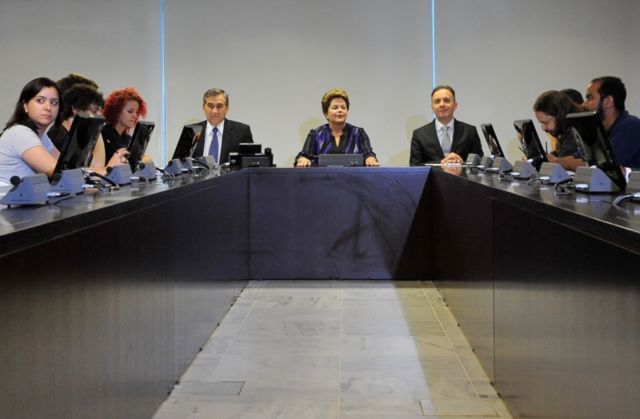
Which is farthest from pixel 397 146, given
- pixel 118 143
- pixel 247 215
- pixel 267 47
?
pixel 118 143

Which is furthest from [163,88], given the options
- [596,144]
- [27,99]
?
[596,144]

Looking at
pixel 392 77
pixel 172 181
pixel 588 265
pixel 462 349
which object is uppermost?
pixel 392 77

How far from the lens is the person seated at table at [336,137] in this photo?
6.59 metres

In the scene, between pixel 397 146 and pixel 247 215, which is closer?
pixel 247 215

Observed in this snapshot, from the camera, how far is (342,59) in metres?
8.27

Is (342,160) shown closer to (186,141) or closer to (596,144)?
(186,141)

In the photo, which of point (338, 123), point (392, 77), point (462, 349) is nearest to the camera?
point (462, 349)

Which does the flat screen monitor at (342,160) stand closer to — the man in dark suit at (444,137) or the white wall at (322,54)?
the man in dark suit at (444,137)

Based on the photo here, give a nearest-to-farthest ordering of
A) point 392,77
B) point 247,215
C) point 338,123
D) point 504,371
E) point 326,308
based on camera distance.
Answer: point 504,371 < point 326,308 < point 247,215 < point 338,123 < point 392,77

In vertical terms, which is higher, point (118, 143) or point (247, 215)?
point (118, 143)

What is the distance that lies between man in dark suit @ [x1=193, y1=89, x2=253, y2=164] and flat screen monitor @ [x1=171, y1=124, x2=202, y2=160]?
1.39 m

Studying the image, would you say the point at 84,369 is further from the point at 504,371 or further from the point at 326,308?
the point at 326,308

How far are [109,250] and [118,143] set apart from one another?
10.0 feet

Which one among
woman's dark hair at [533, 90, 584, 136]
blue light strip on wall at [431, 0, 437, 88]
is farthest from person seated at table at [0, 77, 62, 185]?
blue light strip on wall at [431, 0, 437, 88]
